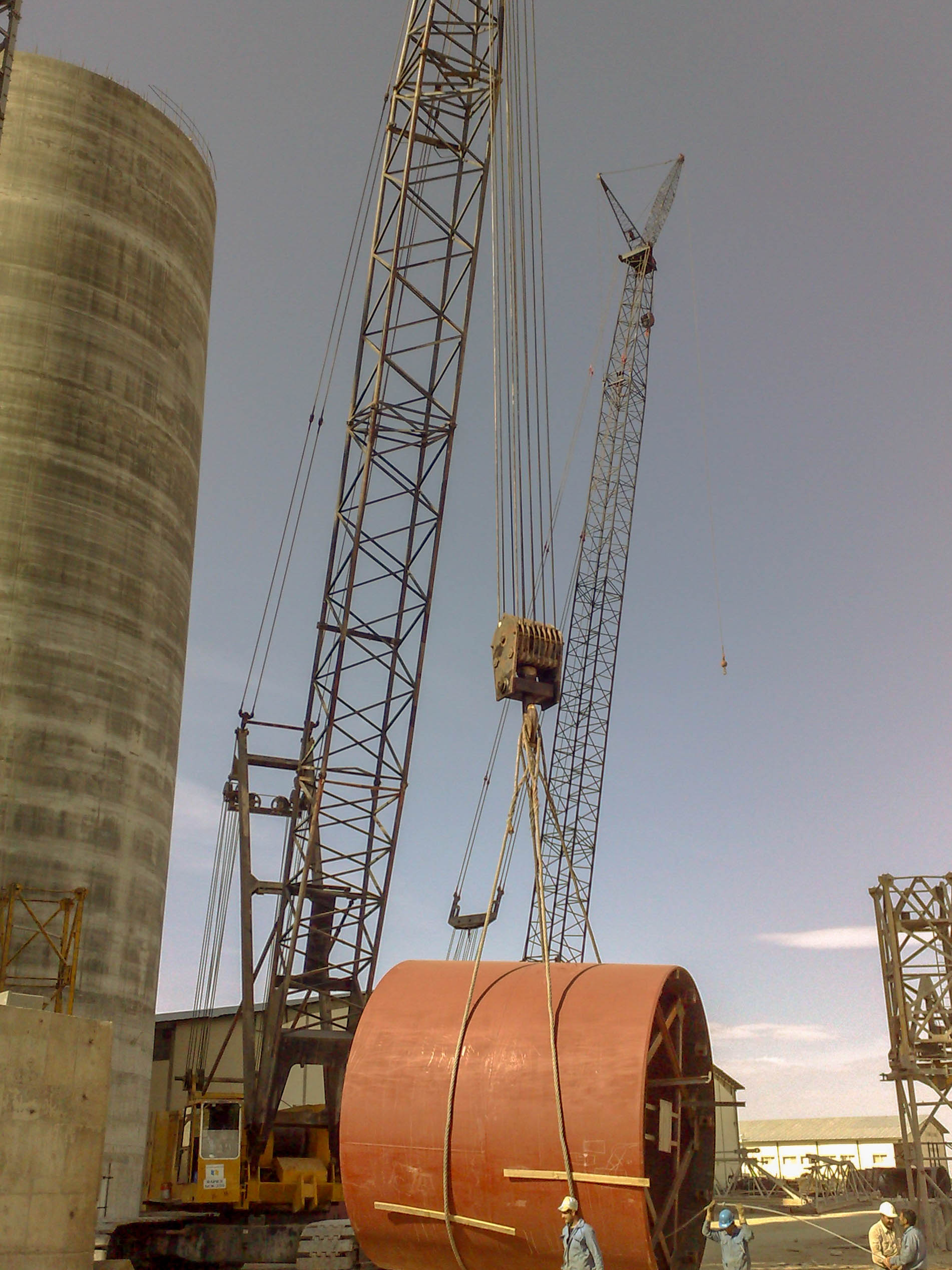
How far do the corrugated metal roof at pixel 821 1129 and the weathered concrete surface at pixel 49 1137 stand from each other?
81.1 meters

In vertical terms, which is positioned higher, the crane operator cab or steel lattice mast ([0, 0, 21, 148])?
steel lattice mast ([0, 0, 21, 148])

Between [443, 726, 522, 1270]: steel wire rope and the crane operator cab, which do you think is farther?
the crane operator cab

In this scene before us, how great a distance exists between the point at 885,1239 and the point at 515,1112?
4682 millimetres

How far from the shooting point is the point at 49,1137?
1544cm

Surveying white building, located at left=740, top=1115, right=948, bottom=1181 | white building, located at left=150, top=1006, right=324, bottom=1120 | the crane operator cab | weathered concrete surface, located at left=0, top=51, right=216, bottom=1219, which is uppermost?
weathered concrete surface, located at left=0, top=51, right=216, bottom=1219

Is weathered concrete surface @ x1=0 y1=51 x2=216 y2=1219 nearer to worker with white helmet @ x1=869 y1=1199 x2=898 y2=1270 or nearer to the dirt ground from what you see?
the dirt ground

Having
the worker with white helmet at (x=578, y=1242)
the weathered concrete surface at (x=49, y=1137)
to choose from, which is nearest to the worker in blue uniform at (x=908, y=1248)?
the worker with white helmet at (x=578, y=1242)

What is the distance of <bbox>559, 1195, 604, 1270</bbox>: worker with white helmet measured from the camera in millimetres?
10133

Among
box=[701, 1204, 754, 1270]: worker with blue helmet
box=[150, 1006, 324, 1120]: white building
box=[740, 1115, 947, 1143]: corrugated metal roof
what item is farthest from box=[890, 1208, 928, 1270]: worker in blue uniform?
box=[740, 1115, 947, 1143]: corrugated metal roof

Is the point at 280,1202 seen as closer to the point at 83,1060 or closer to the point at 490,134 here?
the point at 83,1060

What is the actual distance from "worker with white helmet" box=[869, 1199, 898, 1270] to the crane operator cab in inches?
454

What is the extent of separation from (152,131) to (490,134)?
966 cm

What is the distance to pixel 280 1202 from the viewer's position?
20781 millimetres

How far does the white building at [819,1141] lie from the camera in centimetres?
7669
